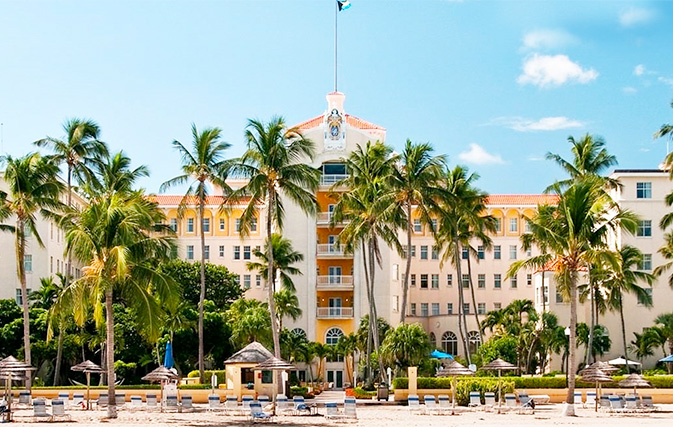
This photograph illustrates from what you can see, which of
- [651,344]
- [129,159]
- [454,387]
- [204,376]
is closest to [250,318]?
[204,376]

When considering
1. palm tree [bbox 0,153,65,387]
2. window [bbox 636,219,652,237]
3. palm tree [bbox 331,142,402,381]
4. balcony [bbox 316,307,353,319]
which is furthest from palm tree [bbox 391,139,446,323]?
window [bbox 636,219,652,237]

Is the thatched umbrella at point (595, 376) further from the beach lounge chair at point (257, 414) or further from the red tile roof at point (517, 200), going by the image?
the red tile roof at point (517, 200)

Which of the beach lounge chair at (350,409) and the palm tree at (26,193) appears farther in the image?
the palm tree at (26,193)

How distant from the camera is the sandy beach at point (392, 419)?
34719mm

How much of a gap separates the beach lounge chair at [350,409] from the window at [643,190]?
42531 millimetres

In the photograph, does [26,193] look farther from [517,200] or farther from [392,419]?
[517,200]

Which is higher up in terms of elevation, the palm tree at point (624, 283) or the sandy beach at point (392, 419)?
the palm tree at point (624, 283)

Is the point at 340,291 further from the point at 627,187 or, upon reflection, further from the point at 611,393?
the point at 611,393

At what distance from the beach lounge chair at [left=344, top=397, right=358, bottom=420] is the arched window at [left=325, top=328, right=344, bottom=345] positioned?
3573 centimetres

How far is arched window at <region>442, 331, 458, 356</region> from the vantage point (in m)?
80.6

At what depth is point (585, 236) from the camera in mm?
38844

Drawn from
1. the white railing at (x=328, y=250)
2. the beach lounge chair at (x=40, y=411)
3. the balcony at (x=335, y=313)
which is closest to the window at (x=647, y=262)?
the balcony at (x=335, y=313)

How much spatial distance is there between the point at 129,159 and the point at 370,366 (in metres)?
20.2

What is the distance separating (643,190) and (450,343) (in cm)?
2021
